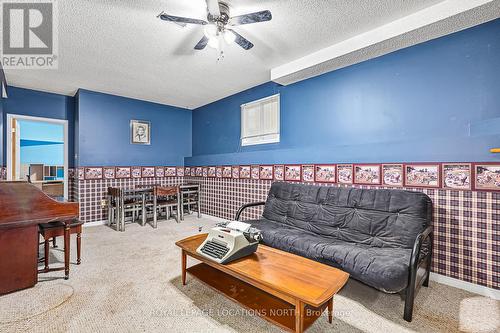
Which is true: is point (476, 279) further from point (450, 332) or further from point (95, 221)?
point (95, 221)

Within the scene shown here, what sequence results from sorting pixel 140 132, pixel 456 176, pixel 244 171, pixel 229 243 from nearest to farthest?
pixel 229 243 < pixel 456 176 < pixel 244 171 < pixel 140 132

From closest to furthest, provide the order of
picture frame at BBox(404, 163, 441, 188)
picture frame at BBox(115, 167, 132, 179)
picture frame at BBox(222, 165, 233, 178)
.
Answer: picture frame at BBox(404, 163, 441, 188), picture frame at BBox(222, 165, 233, 178), picture frame at BBox(115, 167, 132, 179)

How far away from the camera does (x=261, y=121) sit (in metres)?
4.15

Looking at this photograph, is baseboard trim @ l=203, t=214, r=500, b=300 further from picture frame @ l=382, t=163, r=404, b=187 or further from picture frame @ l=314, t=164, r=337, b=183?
picture frame @ l=314, t=164, r=337, b=183

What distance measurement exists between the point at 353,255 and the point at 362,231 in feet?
1.76

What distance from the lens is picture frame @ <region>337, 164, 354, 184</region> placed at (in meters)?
2.89

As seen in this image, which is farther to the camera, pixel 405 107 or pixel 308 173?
pixel 308 173

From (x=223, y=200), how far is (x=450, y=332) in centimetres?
369

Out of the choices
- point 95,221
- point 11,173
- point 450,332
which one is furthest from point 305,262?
point 11,173

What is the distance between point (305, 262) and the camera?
69.9 inches

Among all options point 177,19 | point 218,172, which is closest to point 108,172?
point 218,172

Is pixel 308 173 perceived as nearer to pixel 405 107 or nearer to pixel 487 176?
pixel 405 107

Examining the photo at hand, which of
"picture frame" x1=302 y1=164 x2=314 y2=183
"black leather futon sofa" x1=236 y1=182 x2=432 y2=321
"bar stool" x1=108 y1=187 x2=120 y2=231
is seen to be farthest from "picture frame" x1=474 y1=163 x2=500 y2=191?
"bar stool" x1=108 y1=187 x2=120 y2=231

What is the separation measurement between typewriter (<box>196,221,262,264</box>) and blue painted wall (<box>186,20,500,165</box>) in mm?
1726
